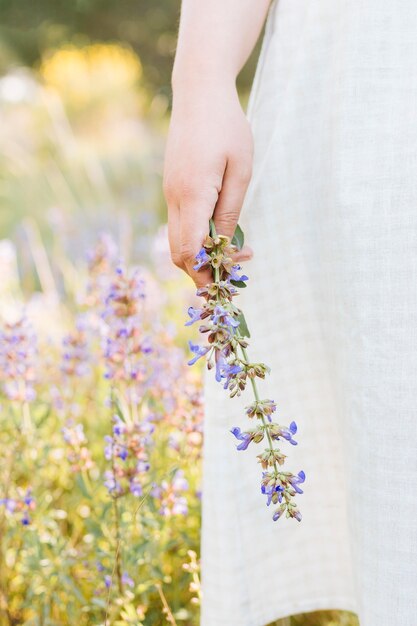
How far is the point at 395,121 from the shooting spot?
990 mm

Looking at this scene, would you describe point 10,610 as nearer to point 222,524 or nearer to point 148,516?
point 148,516

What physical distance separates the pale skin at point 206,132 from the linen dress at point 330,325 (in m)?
0.10

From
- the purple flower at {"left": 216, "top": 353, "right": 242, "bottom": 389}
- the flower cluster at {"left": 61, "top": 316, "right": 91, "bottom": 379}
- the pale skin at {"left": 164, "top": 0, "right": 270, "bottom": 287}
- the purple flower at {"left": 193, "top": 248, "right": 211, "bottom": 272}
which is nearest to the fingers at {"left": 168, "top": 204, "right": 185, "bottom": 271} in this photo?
the pale skin at {"left": 164, "top": 0, "right": 270, "bottom": 287}

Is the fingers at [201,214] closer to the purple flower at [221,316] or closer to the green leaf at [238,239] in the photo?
the green leaf at [238,239]

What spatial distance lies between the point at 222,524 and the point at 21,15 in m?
16.0

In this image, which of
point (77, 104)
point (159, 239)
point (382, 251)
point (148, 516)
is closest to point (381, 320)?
point (382, 251)

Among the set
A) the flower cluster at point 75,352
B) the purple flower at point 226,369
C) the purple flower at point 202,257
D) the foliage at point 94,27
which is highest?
the foliage at point 94,27

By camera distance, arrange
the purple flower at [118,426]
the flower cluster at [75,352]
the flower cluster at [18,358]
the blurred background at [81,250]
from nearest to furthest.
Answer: the purple flower at [118,426] → the blurred background at [81,250] → the flower cluster at [18,358] → the flower cluster at [75,352]

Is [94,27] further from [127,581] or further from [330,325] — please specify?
[330,325]

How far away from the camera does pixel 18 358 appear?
181cm

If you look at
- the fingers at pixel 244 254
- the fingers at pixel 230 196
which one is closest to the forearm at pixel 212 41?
the fingers at pixel 230 196

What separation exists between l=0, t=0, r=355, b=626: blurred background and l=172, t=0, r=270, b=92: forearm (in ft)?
1.48

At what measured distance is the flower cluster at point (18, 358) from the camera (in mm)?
1794

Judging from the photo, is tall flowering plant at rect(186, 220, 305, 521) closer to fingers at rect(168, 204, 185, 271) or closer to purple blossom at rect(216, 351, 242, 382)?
purple blossom at rect(216, 351, 242, 382)
